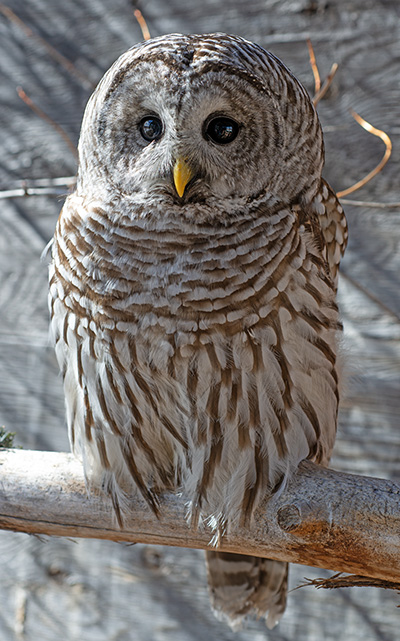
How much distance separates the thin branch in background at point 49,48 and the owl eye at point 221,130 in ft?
3.63

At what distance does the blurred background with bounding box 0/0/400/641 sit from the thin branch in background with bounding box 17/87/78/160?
3 centimetres

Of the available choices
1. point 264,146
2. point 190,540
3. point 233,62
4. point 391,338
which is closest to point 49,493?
point 190,540

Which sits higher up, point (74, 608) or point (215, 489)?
point (215, 489)

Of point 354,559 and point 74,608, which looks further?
point 74,608

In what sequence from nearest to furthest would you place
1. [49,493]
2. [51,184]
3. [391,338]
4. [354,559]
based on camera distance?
[354,559]
[49,493]
[391,338]
[51,184]

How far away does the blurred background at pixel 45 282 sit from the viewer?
209 centimetres

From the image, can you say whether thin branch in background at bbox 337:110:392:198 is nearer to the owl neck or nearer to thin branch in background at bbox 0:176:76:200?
Result: the owl neck

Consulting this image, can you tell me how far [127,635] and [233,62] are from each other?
2.08 m

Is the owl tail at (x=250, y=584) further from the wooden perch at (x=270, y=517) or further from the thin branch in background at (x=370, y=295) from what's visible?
the thin branch in background at (x=370, y=295)

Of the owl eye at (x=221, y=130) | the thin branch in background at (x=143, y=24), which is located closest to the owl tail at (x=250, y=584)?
the owl eye at (x=221, y=130)

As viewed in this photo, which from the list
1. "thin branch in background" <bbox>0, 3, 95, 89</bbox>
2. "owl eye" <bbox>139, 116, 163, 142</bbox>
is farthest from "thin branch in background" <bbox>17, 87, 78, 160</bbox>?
"owl eye" <bbox>139, 116, 163, 142</bbox>

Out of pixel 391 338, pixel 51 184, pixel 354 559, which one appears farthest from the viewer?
pixel 51 184

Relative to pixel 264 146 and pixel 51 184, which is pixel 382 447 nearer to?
pixel 264 146

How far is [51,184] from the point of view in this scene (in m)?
2.32
